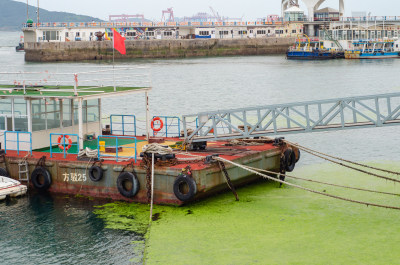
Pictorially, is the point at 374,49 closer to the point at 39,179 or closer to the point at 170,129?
the point at 170,129

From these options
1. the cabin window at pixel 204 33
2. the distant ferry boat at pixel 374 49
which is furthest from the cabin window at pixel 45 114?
the cabin window at pixel 204 33

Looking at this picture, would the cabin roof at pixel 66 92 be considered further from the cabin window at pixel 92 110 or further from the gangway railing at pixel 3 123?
the cabin window at pixel 92 110

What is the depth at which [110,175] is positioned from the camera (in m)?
20.3

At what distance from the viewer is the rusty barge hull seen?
19.2 meters

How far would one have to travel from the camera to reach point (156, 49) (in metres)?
124

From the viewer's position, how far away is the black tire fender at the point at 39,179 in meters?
21.3

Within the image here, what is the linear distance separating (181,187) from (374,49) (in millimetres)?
104416

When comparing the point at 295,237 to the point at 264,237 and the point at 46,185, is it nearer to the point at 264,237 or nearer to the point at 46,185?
the point at 264,237

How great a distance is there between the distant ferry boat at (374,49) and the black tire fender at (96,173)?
100 m

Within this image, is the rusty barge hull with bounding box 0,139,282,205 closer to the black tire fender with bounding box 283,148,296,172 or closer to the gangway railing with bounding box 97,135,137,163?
the black tire fender with bounding box 283,148,296,172

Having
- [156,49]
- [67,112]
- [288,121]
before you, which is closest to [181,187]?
[288,121]

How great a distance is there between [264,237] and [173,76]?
65.7 metres

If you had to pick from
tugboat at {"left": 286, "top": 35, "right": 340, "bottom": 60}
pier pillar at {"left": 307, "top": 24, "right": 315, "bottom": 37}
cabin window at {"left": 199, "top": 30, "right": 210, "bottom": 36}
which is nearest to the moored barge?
tugboat at {"left": 286, "top": 35, "right": 340, "bottom": 60}

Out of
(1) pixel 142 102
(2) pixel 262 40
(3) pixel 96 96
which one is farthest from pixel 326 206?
(2) pixel 262 40
